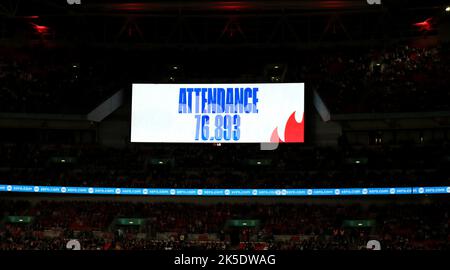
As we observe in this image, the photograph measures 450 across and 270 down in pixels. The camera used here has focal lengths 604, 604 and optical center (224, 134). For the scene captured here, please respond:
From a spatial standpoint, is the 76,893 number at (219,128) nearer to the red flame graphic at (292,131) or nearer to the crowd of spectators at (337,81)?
the red flame graphic at (292,131)

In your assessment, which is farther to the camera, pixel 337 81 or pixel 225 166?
pixel 337 81

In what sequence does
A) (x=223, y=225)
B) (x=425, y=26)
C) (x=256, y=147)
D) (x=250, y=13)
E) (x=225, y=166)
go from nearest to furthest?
(x=223, y=225) < (x=225, y=166) < (x=256, y=147) < (x=250, y=13) < (x=425, y=26)

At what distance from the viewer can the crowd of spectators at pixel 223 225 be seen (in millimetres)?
35500

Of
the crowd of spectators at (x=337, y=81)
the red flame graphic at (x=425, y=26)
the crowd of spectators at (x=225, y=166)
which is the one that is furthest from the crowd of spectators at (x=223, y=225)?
the red flame graphic at (x=425, y=26)

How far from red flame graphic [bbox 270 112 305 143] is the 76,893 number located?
2.73 metres

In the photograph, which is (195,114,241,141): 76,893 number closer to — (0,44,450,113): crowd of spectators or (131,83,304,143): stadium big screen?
(131,83,304,143): stadium big screen

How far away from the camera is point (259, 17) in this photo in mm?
48625

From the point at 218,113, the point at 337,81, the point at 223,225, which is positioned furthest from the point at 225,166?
the point at 337,81

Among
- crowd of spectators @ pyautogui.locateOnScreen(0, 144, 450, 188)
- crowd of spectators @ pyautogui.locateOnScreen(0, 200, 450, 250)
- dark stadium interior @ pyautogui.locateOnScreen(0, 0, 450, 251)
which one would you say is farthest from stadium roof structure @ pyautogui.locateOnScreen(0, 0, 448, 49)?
crowd of spectators @ pyautogui.locateOnScreen(0, 200, 450, 250)

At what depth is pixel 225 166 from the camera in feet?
147

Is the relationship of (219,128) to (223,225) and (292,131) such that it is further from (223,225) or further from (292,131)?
(223,225)

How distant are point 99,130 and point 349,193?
21.2m

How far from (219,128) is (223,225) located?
7914mm

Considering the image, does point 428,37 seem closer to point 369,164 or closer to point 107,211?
point 369,164
